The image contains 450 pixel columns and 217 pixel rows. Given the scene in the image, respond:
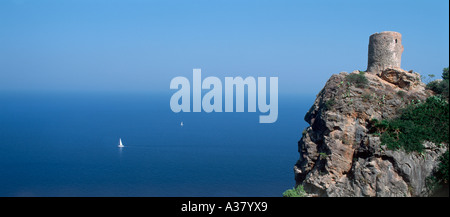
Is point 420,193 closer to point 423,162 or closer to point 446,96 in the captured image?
point 423,162

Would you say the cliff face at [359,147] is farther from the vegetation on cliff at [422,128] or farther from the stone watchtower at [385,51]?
the stone watchtower at [385,51]

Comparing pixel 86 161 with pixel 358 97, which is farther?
pixel 86 161

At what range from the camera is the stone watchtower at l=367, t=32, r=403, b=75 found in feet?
47.7

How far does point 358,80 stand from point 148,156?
43.0 m

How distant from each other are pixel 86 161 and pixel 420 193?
48018 millimetres

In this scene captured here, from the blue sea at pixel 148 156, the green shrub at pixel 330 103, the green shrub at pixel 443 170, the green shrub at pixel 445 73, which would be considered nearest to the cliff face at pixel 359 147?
the green shrub at pixel 330 103

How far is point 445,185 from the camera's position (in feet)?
39.0

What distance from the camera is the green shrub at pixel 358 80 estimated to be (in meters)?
13.8

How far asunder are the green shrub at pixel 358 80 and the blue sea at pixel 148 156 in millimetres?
24972

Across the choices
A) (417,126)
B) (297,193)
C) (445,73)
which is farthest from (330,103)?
(445,73)

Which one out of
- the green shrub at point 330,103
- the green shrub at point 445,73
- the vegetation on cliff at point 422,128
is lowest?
the vegetation on cliff at point 422,128
